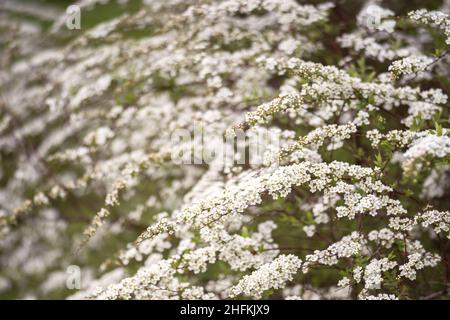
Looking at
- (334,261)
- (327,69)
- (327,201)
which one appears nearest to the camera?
(334,261)

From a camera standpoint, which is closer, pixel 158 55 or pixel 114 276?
pixel 114 276

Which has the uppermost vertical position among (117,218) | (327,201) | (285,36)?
(285,36)

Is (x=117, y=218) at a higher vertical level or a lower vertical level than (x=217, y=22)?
lower

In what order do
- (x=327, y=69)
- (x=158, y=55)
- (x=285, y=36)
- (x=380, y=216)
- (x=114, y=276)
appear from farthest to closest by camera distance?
(x=158, y=55) < (x=285, y=36) < (x=114, y=276) < (x=380, y=216) < (x=327, y=69)

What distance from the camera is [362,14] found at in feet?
15.0

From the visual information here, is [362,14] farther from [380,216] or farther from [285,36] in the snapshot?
[380,216]

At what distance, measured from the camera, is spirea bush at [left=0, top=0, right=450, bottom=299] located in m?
3.05

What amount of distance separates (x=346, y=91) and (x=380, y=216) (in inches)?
49.4

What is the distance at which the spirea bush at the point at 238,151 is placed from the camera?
3.05 metres

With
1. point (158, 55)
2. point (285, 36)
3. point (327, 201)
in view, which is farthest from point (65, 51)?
point (327, 201)

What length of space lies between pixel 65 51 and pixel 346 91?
3.71 m

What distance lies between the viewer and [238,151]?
14.5 ft

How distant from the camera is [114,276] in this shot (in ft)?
14.3
